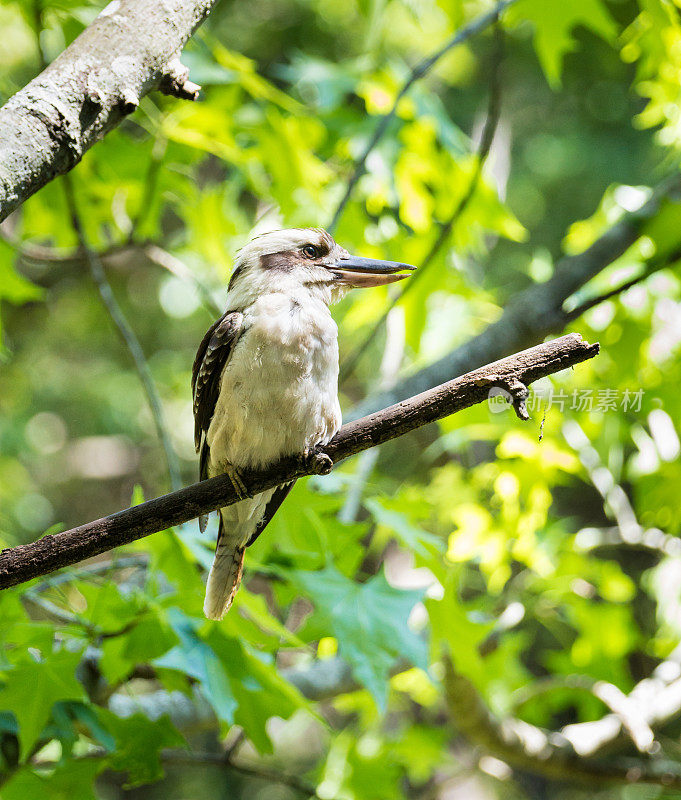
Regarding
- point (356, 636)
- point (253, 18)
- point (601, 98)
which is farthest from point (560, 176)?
point (356, 636)

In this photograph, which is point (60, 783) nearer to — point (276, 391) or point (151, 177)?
point (276, 391)

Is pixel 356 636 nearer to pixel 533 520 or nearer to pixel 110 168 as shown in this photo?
pixel 533 520

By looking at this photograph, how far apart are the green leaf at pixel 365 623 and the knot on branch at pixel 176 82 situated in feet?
3.93

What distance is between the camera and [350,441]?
154 centimetres

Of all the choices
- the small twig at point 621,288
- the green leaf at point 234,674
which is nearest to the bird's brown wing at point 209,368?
the green leaf at point 234,674

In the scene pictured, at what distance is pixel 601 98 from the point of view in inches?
346

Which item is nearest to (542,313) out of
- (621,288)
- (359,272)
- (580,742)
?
(621,288)

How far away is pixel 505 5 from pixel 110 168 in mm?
1473

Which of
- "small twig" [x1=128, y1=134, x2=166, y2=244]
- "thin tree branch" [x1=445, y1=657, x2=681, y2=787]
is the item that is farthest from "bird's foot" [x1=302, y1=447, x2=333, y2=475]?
"thin tree branch" [x1=445, y1=657, x2=681, y2=787]

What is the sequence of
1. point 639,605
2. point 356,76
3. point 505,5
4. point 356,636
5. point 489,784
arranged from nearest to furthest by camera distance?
1. point 356,636
2. point 505,5
3. point 356,76
4. point 489,784
5. point 639,605

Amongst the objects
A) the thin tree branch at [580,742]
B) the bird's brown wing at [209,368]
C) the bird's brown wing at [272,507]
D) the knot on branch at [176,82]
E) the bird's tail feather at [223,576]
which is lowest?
the thin tree branch at [580,742]

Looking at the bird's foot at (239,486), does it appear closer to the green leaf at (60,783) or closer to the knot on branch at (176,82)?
the knot on branch at (176,82)

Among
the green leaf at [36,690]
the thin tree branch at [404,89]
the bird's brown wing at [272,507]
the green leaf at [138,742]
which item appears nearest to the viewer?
the green leaf at [36,690]

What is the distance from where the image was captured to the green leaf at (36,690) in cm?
188
